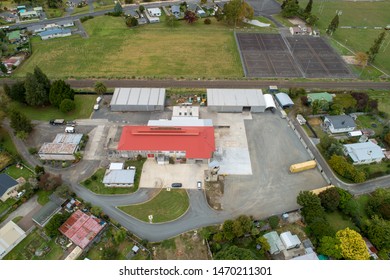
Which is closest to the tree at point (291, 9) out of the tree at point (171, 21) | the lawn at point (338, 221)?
the tree at point (171, 21)

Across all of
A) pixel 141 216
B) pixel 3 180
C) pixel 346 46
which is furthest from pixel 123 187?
pixel 346 46

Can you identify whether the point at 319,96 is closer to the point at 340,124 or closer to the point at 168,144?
the point at 340,124

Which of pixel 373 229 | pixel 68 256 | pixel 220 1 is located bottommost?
pixel 68 256

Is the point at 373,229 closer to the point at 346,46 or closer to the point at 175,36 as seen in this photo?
the point at 346,46

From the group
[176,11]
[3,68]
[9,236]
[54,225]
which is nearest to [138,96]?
[54,225]

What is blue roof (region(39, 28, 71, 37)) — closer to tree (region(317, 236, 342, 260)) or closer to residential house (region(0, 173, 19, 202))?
residential house (region(0, 173, 19, 202))

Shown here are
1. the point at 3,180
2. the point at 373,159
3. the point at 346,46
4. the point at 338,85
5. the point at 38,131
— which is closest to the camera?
the point at 3,180

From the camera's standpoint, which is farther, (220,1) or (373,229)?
(220,1)
